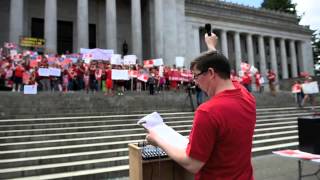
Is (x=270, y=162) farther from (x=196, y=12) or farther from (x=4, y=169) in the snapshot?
(x=196, y=12)

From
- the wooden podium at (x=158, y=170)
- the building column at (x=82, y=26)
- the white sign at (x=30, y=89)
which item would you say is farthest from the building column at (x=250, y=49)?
the wooden podium at (x=158, y=170)

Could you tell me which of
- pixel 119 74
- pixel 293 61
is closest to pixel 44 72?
pixel 119 74

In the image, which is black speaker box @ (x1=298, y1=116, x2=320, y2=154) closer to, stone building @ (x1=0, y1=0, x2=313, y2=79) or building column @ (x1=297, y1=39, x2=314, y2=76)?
stone building @ (x1=0, y1=0, x2=313, y2=79)

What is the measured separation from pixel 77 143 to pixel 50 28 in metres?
18.9

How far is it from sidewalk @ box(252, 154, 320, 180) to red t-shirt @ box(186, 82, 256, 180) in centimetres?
573

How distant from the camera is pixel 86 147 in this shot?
1033 cm

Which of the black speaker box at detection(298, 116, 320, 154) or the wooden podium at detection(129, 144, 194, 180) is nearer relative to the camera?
the wooden podium at detection(129, 144, 194, 180)

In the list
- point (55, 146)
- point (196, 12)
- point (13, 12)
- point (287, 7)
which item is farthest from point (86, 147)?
point (287, 7)

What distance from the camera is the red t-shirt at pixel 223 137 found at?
2.21m

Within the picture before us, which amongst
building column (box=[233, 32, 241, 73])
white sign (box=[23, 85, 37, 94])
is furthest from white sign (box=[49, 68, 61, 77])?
building column (box=[233, 32, 241, 73])

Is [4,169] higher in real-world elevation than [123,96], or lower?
lower

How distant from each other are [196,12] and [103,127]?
1218 inches

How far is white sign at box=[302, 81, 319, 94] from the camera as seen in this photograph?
21.3 metres

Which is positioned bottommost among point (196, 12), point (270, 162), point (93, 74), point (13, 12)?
point (270, 162)
